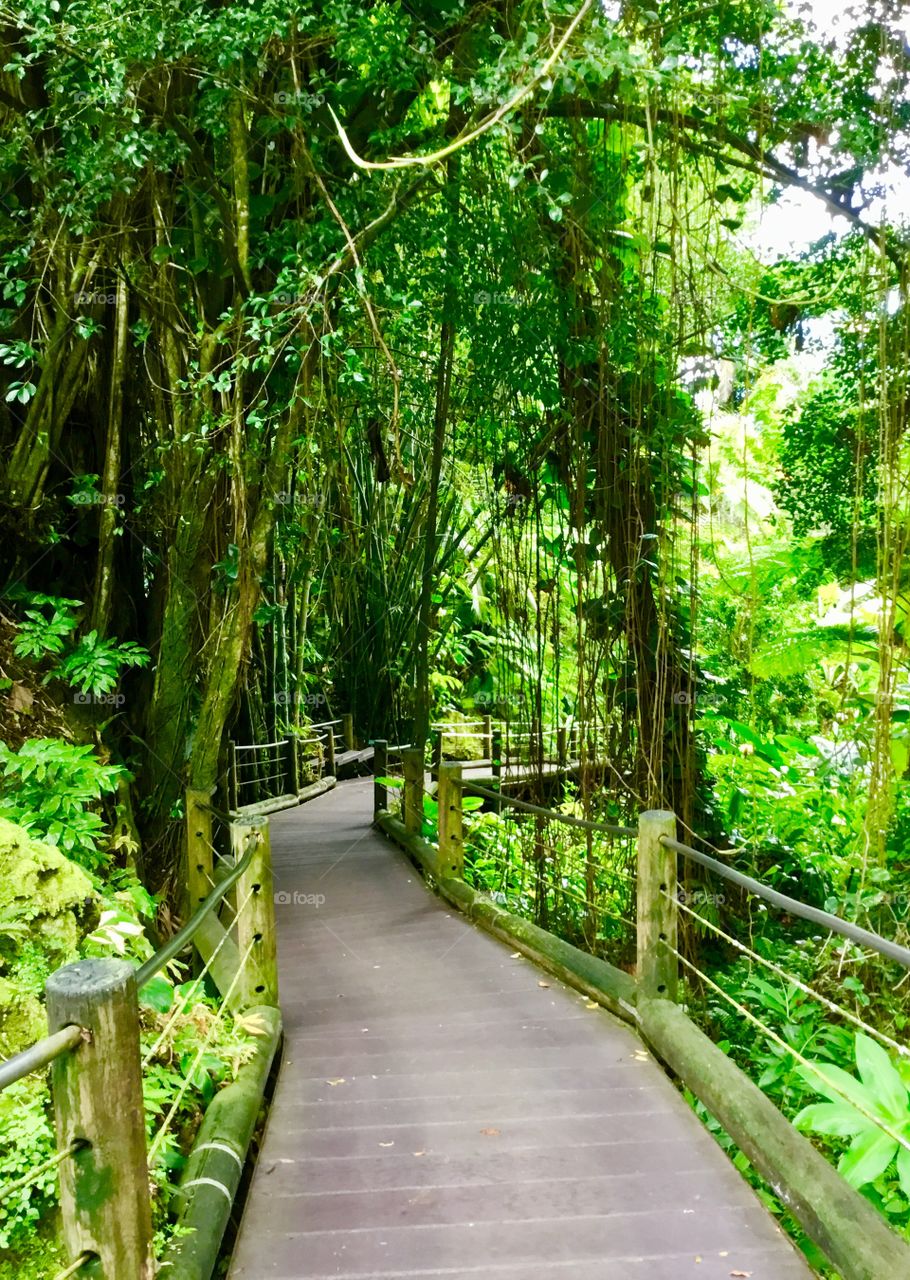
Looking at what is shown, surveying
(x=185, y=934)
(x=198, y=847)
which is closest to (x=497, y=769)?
(x=198, y=847)

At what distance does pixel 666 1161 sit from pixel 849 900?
169 centimetres

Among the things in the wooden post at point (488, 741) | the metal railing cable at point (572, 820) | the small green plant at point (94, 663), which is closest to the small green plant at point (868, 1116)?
the metal railing cable at point (572, 820)

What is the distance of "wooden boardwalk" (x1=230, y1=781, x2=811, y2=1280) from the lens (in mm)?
2150

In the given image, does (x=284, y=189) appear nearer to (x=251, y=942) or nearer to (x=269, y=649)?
(x=251, y=942)

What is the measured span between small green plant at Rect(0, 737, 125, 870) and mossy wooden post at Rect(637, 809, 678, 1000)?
7.51 ft

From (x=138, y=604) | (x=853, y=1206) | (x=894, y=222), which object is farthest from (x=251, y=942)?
(x=894, y=222)

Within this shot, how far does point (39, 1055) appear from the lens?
4.70ft

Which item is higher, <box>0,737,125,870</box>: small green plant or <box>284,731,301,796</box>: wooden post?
<box>0,737,125,870</box>: small green plant

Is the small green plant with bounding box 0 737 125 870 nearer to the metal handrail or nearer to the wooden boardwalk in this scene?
the metal handrail

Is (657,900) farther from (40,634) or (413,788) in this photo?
(413,788)

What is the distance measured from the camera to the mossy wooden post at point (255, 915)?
347 cm

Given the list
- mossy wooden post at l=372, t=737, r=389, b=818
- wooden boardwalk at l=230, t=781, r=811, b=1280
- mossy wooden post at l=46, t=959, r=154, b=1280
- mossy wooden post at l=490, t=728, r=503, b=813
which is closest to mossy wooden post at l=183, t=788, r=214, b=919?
wooden boardwalk at l=230, t=781, r=811, b=1280

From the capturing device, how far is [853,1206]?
6.30 ft

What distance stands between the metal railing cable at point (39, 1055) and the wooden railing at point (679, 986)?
143 cm
